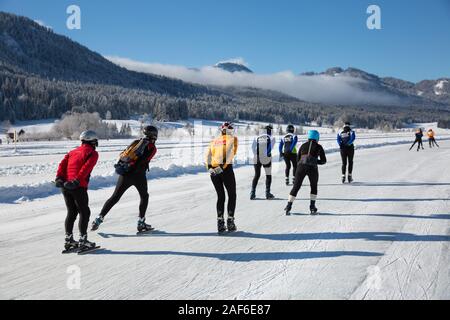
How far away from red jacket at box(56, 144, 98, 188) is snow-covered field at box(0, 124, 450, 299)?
1.10 metres

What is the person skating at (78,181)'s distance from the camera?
570 centimetres

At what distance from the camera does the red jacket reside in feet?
18.7

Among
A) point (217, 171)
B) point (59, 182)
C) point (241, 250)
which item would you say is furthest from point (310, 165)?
point (59, 182)

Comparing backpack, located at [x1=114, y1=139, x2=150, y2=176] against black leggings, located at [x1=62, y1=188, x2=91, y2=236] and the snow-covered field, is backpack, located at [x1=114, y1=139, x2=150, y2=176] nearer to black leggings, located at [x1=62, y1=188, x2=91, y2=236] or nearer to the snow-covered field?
black leggings, located at [x1=62, y1=188, x2=91, y2=236]

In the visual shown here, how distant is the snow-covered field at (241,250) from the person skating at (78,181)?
0.28m

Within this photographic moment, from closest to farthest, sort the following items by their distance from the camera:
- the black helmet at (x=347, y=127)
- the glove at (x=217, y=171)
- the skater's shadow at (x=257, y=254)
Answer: the skater's shadow at (x=257, y=254)
the glove at (x=217, y=171)
the black helmet at (x=347, y=127)

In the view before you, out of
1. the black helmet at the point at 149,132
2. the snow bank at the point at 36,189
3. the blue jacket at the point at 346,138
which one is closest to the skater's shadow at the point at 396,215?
the black helmet at the point at 149,132

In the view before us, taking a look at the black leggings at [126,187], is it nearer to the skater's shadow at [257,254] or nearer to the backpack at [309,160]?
the skater's shadow at [257,254]

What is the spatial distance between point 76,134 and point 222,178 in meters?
56.0

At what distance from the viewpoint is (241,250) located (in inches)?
237

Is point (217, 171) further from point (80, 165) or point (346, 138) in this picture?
point (346, 138)

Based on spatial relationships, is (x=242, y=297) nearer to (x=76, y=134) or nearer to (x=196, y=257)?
(x=196, y=257)

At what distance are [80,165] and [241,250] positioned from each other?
2591 mm

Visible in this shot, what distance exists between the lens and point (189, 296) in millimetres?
4309
